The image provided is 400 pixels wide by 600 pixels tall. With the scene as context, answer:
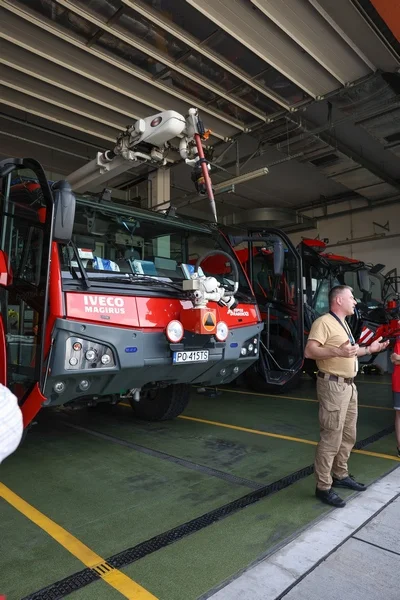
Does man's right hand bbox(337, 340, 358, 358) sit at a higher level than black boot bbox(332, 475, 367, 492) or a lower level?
higher

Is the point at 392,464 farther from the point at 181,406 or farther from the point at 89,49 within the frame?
the point at 89,49

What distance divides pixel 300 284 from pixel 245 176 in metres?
3.55

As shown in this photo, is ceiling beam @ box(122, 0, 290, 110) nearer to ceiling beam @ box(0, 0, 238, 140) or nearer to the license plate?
ceiling beam @ box(0, 0, 238, 140)

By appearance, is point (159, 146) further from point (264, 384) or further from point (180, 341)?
point (264, 384)

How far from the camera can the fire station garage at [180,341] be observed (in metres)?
2.46

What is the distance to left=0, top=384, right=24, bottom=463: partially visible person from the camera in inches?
43.6

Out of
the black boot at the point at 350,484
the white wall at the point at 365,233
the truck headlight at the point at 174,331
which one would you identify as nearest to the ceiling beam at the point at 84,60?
the truck headlight at the point at 174,331

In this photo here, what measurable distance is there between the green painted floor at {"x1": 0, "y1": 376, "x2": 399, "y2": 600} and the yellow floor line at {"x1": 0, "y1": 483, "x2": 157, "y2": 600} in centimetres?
4

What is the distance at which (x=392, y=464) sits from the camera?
385cm

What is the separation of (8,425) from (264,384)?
694cm

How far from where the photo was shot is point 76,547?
100 inches

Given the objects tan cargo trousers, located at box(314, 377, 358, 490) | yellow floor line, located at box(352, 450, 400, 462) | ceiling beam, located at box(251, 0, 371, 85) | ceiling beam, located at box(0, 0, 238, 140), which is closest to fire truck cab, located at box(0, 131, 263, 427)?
tan cargo trousers, located at box(314, 377, 358, 490)

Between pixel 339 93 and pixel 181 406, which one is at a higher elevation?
pixel 339 93

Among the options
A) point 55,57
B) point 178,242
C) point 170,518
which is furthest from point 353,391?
point 55,57
